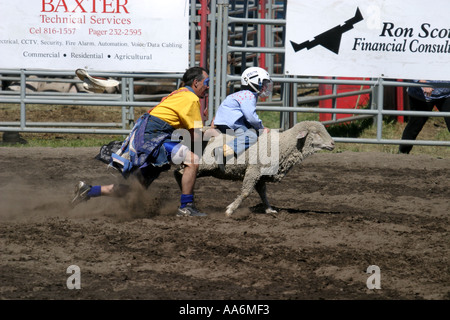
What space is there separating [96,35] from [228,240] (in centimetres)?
525

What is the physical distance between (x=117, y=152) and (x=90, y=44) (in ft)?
13.0

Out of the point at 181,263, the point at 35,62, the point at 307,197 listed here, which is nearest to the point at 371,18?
the point at 307,197

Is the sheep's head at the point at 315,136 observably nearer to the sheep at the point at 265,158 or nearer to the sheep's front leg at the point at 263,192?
the sheep at the point at 265,158

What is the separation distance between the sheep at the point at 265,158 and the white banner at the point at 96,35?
12.5ft

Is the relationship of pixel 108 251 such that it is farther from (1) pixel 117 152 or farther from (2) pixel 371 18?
(2) pixel 371 18

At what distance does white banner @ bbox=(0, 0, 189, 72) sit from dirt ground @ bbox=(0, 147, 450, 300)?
6.43 ft

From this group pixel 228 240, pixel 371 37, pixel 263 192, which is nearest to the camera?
pixel 228 240

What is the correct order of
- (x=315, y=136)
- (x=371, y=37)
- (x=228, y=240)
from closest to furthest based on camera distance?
(x=228, y=240) < (x=315, y=136) < (x=371, y=37)

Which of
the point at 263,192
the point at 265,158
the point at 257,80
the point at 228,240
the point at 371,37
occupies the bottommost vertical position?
the point at 228,240

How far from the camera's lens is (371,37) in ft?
32.3

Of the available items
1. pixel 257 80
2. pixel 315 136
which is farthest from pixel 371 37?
pixel 315 136
